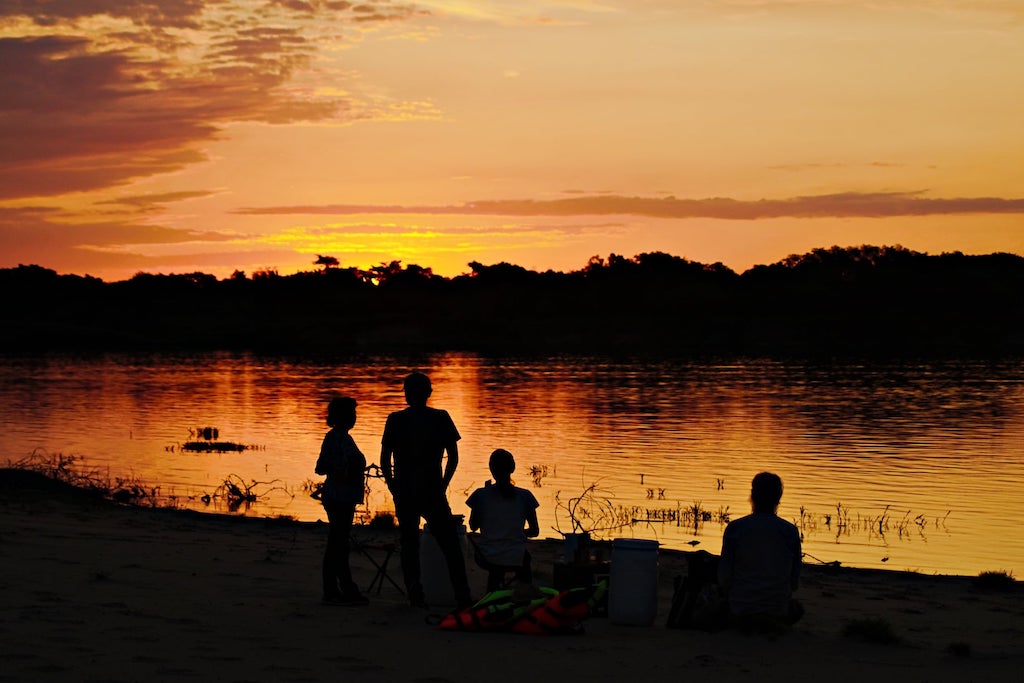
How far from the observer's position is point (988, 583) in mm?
12609

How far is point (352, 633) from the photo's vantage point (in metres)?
9.07

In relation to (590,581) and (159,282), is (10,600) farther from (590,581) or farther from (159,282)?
(159,282)

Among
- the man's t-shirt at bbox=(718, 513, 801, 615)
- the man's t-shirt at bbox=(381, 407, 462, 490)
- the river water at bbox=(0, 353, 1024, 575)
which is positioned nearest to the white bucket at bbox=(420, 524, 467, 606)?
the man's t-shirt at bbox=(381, 407, 462, 490)

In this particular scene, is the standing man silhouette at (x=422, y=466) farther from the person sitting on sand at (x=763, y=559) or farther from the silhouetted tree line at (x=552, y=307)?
the silhouetted tree line at (x=552, y=307)

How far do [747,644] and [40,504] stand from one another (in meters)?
10.6

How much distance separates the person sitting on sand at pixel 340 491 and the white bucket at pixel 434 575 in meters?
0.54

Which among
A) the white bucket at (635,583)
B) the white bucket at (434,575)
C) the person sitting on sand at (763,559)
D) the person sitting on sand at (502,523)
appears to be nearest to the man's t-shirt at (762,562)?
the person sitting on sand at (763,559)

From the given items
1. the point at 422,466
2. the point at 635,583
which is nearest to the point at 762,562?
the point at 635,583

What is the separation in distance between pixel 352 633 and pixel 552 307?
377ft

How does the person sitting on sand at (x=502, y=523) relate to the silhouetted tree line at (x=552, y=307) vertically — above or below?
below

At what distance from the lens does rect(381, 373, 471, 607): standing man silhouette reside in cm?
996

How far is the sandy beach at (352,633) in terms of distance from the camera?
313 inches

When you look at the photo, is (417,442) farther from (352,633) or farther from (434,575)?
(352,633)

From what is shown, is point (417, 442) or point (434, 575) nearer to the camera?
point (417, 442)
